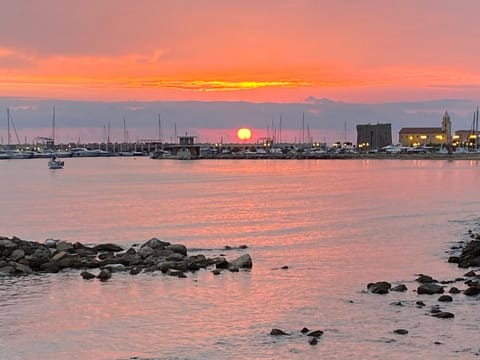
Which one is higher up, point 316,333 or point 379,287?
point 379,287

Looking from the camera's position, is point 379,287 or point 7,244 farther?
point 7,244

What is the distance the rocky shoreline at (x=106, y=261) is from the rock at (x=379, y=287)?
4.82 metres

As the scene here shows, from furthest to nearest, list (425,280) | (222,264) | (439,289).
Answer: (222,264), (425,280), (439,289)

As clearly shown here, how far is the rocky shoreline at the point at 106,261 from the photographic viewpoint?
2167 cm

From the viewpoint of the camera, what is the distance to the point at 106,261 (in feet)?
75.4

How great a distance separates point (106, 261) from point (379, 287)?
30.5ft

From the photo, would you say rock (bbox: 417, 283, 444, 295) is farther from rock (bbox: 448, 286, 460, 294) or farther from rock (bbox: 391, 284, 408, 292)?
rock (bbox: 391, 284, 408, 292)

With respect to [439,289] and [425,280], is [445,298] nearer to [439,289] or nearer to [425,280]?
[439,289]

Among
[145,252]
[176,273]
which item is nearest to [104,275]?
[176,273]

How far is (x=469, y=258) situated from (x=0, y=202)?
39.7 meters

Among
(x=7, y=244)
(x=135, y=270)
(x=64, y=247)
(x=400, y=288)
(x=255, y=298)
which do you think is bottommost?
A: (x=255, y=298)

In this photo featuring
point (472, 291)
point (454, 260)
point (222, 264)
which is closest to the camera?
point (472, 291)

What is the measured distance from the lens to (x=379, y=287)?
18625 mm

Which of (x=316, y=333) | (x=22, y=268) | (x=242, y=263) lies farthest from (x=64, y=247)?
(x=316, y=333)
